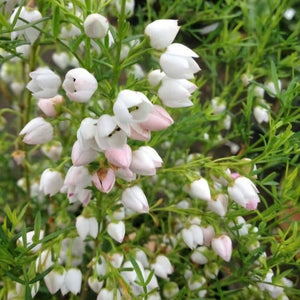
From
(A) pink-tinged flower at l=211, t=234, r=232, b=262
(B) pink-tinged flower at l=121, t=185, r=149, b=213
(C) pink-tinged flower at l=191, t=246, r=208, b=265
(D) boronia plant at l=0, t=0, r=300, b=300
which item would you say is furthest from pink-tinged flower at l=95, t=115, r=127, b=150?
(C) pink-tinged flower at l=191, t=246, r=208, b=265

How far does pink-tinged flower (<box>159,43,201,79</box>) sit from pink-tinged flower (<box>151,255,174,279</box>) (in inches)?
12.4

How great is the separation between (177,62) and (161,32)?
37 millimetres

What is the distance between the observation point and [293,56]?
0.86 m

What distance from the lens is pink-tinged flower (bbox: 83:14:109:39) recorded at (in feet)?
1.61

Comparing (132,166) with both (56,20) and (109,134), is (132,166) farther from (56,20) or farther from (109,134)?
(56,20)

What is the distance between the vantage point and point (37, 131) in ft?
1.95

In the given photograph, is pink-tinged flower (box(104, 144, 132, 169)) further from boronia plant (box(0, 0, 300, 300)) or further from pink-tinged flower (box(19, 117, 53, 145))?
pink-tinged flower (box(19, 117, 53, 145))

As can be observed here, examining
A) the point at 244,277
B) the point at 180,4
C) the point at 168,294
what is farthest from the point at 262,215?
the point at 180,4

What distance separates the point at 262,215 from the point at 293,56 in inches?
12.2

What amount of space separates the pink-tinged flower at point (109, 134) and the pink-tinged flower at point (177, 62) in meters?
0.08

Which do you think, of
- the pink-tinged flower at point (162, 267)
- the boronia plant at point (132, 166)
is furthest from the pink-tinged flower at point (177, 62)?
the pink-tinged flower at point (162, 267)

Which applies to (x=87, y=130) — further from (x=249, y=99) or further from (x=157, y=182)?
(x=157, y=182)

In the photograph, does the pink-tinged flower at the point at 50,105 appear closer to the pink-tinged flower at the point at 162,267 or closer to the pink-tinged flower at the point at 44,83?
the pink-tinged flower at the point at 44,83

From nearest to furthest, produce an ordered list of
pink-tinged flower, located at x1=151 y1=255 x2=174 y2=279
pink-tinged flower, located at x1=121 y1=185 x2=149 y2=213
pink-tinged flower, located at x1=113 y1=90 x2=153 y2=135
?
pink-tinged flower, located at x1=113 y1=90 x2=153 y2=135, pink-tinged flower, located at x1=121 y1=185 x2=149 y2=213, pink-tinged flower, located at x1=151 y1=255 x2=174 y2=279
